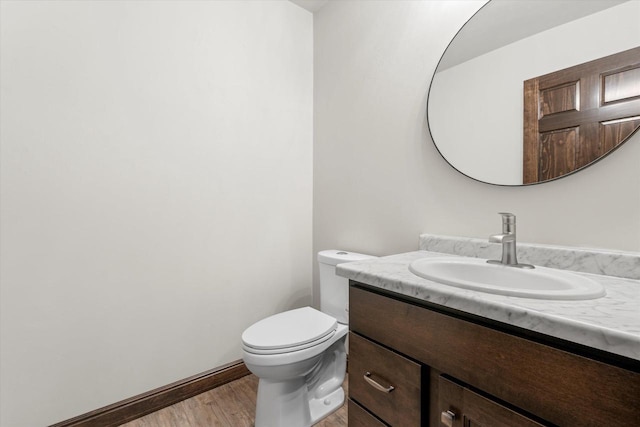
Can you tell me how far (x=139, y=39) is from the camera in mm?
1448

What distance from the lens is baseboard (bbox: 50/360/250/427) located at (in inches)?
53.6

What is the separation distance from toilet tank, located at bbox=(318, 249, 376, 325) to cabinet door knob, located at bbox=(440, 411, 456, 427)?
93 centimetres

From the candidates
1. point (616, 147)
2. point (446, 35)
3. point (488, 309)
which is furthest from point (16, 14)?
point (616, 147)

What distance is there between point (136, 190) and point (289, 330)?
1.03m

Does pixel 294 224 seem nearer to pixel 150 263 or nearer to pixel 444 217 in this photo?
pixel 150 263

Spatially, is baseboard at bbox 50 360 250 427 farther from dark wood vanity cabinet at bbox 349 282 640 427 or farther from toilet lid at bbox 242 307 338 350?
dark wood vanity cabinet at bbox 349 282 640 427

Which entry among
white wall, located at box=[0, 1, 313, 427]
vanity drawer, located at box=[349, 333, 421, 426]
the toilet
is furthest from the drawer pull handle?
white wall, located at box=[0, 1, 313, 427]

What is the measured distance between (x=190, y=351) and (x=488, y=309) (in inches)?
63.2

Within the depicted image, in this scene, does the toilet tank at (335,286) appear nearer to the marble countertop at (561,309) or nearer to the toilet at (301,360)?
the toilet at (301,360)

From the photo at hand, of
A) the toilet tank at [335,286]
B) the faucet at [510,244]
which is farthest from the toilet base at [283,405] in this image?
the faucet at [510,244]

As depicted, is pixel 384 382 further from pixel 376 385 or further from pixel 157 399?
pixel 157 399

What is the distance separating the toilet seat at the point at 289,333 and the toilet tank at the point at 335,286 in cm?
14

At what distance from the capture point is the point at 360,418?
0.93 m

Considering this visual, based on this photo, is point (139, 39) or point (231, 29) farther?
point (231, 29)
